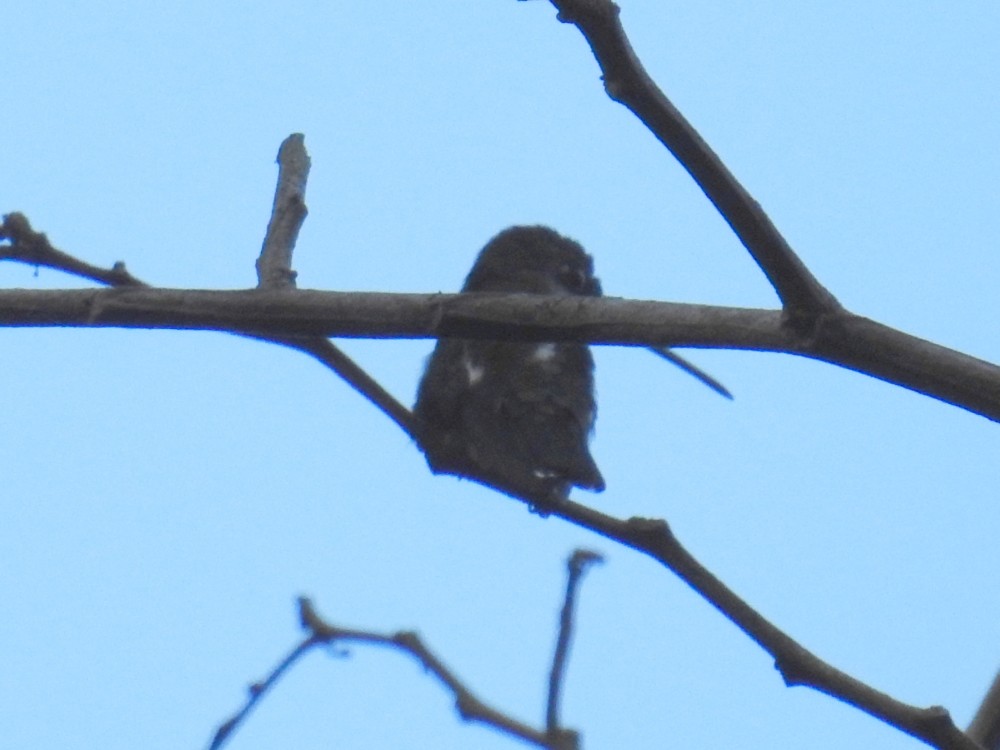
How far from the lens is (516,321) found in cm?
208

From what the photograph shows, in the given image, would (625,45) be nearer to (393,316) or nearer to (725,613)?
(393,316)

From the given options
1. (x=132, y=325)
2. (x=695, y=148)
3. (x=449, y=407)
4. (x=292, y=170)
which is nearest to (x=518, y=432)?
(x=449, y=407)

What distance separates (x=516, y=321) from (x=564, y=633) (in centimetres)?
47

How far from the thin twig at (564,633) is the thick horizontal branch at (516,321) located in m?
0.28

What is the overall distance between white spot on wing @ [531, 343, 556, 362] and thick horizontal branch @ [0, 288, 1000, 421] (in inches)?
122

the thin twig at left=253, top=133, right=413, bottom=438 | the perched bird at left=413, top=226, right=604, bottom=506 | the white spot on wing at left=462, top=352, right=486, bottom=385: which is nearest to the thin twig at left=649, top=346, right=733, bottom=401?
the thin twig at left=253, top=133, right=413, bottom=438

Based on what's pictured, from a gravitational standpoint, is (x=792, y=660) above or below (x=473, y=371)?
below

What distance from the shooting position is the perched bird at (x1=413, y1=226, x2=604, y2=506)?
15.1 feet

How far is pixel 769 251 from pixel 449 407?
Answer: 10.6 ft

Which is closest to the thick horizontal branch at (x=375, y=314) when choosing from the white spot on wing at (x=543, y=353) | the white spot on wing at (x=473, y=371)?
the white spot on wing at (x=473, y=371)

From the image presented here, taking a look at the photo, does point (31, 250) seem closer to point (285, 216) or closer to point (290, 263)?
point (290, 263)

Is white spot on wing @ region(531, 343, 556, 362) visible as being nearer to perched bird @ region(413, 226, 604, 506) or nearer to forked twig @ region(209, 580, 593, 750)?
perched bird @ region(413, 226, 604, 506)

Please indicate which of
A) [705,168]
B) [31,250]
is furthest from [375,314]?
[31,250]

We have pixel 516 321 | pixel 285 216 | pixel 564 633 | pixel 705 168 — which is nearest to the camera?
pixel 564 633
